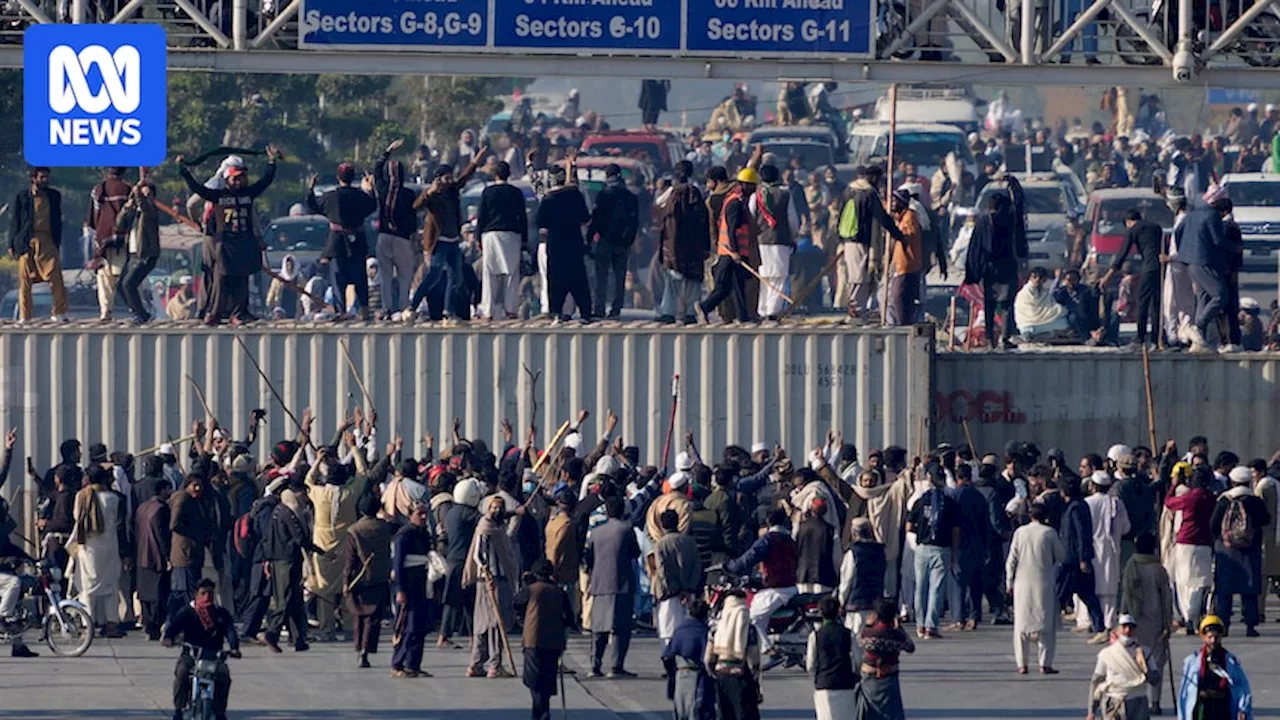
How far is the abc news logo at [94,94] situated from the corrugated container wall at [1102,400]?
7.71 metres

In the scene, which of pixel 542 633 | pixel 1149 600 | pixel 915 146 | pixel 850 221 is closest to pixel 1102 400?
pixel 850 221

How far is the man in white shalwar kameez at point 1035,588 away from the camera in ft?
70.7

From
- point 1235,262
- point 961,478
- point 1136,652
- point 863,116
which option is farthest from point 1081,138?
point 1136,652

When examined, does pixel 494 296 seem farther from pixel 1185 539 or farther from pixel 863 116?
pixel 863 116

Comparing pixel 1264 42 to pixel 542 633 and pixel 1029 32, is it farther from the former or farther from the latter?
pixel 542 633

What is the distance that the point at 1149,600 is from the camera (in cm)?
2028

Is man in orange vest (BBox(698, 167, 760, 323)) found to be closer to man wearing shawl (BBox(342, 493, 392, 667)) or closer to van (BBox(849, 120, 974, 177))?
man wearing shawl (BBox(342, 493, 392, 667))

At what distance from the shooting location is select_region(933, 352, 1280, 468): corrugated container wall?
2708 centimetres

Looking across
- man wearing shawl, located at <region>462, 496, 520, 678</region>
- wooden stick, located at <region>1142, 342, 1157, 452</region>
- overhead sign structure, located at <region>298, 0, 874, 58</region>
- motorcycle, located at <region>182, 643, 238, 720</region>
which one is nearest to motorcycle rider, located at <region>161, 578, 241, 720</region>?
motorcycle, located at <region>182, 643, 238, 720</region>

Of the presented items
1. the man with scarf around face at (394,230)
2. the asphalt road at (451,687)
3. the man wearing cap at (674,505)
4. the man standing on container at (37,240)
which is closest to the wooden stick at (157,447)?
the man standing on container at (37,240)

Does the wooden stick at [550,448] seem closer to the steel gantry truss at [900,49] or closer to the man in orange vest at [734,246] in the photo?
the man in orange vest at [734,246]

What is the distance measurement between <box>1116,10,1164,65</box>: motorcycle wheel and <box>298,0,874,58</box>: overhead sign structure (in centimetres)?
232

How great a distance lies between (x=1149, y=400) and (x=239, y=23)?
331 inches

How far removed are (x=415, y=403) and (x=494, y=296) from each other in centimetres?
132
